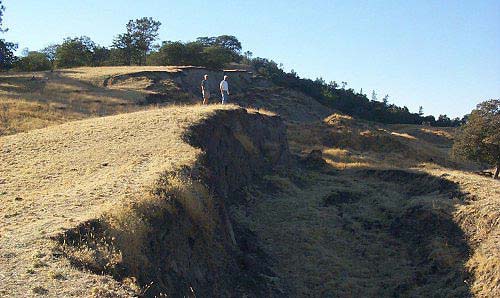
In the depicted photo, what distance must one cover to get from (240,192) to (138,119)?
462 centimetres

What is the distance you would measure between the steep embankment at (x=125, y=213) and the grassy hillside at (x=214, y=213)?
39 mm

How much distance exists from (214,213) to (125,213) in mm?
3498

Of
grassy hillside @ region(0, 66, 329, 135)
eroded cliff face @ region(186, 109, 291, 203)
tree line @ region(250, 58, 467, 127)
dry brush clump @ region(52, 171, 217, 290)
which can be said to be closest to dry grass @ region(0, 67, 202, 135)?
grassy hillside @ region(0, 66, 329, 135)

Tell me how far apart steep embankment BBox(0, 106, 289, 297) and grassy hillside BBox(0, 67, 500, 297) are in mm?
39

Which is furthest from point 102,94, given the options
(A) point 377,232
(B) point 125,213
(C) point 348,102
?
(C) point 348,102

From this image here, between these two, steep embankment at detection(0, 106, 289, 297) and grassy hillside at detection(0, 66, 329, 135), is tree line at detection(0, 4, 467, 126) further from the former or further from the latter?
steep embankment at detection(0, 106, 289, 297)

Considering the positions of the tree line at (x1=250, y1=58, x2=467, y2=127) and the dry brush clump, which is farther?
the tree line at (x1=250, y1=58, x2=467, y2=127)

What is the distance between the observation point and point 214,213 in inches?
474

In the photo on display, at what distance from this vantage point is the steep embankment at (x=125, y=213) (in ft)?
24.1

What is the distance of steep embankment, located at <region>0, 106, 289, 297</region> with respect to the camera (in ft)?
24.1

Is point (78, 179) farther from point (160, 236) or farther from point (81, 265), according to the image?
point (81, 265)

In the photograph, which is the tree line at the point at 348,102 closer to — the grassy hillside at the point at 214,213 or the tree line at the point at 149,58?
the tree line at the point at 149,58

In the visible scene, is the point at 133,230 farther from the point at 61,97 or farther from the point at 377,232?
the point at 61,97

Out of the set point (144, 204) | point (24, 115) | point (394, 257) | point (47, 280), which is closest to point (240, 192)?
point (394, 257)
